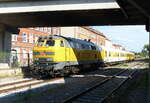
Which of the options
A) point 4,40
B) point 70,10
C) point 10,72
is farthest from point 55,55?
point 4,40

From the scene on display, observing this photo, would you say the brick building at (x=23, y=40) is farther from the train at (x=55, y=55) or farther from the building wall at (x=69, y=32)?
the train at (x=55, y=55)

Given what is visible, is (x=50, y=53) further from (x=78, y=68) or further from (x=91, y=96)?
(x=91, y=96)

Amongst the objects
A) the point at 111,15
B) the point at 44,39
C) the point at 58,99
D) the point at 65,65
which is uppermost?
the point at 111,15

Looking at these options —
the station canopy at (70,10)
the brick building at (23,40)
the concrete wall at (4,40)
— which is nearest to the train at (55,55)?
the station canopy at (70,10)

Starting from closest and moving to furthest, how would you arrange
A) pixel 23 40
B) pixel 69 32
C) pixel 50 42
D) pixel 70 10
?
1. pixel 70 10
2. pixel 50 42
3. pixel 23 40
4. pixel 69 32

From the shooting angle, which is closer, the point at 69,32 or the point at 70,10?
the point at 70,10

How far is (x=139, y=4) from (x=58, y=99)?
5.00 metres

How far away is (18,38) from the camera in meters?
48.4

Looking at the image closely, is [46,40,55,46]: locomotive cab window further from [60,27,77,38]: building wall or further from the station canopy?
[60,27,77,38]: building wall

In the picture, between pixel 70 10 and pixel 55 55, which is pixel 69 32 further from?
pixel 55 55

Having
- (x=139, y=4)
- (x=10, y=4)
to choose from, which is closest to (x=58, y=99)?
(x=139, y=4)

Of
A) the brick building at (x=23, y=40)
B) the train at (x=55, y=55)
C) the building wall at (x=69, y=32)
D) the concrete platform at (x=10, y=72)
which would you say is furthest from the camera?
the building wall at (x=69, y=32)

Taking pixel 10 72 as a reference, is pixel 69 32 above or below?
above

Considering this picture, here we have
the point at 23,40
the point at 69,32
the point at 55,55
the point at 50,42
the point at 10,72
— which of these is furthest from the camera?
the point at 69,32
